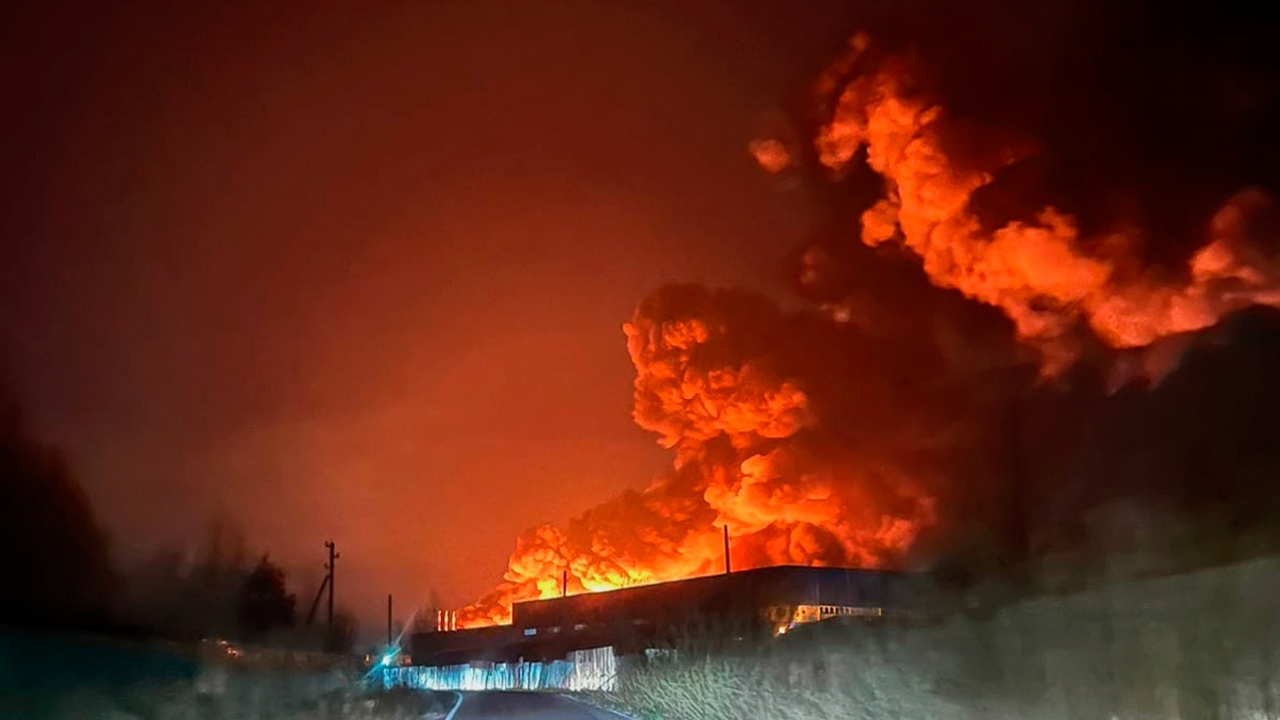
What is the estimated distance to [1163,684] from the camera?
1239cm

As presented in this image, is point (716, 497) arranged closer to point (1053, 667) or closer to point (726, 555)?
point (726, 555)

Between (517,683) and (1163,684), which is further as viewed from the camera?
(517,683)

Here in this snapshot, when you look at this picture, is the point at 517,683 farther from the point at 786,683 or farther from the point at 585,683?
the point at 786,683

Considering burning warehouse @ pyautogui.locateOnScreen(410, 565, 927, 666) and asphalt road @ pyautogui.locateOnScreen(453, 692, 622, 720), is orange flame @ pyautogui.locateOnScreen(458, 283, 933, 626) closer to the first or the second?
burning warehouse @ pyautogui.locateOnScreen(410, 565, 927, 666)

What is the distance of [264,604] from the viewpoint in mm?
34938

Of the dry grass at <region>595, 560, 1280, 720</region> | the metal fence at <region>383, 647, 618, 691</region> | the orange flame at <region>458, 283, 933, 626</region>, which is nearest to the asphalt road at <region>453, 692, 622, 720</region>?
the dry grass at <region>595, 560, 1280, 720</region>

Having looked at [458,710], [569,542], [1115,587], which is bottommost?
[458,710]

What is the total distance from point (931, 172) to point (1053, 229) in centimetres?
310

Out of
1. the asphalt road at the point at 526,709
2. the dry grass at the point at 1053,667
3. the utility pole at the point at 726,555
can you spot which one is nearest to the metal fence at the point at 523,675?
the asphalt road at the point at 526,709

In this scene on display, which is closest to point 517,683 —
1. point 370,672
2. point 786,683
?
point 370,672

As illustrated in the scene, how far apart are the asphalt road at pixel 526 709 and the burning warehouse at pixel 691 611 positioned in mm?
3212

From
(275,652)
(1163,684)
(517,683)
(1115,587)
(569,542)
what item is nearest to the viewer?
(1163,684)

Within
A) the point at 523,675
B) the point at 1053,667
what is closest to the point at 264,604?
the point at 523,675

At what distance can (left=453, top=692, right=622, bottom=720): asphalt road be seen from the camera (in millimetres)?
16906
